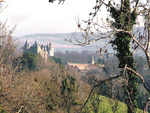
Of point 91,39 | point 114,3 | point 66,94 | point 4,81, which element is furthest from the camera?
point 66,94

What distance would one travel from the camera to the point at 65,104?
17.8 metres

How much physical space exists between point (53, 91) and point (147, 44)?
1381 cm

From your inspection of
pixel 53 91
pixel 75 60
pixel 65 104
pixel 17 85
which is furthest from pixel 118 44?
pixel 75 60

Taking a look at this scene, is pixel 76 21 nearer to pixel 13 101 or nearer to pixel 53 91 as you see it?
pixel 13 101

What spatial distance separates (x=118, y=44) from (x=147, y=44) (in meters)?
3.81

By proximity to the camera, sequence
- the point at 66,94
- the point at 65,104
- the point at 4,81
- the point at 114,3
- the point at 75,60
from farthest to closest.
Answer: the point at 75,60 < the point at 66,94 < the point at 65,104 < the point at 4,81 < the point at 114,3

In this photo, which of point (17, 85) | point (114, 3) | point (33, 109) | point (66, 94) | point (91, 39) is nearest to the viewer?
point (91, 39)

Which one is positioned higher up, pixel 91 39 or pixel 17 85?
pixel 91 39

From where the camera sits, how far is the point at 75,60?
136750 millimetres

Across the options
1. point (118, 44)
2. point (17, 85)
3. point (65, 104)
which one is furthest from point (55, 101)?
point (118, 44)

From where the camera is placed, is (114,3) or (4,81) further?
(4,81)

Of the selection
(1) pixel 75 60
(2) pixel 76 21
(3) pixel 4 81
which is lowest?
(1) pixel 75 60

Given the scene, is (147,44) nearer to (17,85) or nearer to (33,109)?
(33,109)

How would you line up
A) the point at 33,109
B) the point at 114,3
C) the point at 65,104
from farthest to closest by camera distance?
the point at 65,104 < the point at 33,109 < the point at 114,3
